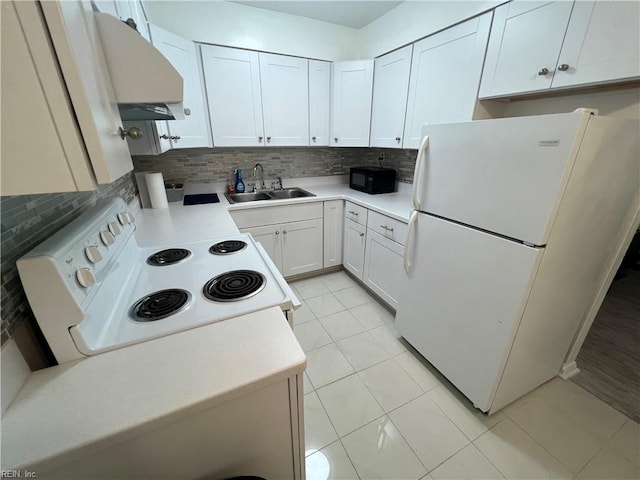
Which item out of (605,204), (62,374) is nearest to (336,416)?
(62,374)

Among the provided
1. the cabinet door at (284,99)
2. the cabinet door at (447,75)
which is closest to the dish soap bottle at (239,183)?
the cabinet door at (284,99)

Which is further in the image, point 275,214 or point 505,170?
point 275,214

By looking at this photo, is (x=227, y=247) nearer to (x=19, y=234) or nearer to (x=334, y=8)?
(x=19, y=234)

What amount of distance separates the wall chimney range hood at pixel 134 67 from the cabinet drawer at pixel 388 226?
155 centimetres

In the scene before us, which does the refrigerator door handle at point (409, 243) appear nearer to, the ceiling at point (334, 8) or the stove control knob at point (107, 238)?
the stove control knob at point (107, 238)

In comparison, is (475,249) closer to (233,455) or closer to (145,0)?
(233,455)

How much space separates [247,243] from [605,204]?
170 centimetres

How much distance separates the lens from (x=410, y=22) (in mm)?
2066

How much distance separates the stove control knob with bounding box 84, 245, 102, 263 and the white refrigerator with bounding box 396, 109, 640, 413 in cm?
148

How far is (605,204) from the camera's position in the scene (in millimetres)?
1187

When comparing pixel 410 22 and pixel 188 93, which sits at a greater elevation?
pixel 410 22

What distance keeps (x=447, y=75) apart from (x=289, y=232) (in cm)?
175

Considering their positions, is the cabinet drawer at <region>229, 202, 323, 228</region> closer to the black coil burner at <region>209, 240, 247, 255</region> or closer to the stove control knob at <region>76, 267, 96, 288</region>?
the black coil burner at <region>209, 240, 247, 255</region>

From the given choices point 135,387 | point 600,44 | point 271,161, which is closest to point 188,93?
point 271,161
